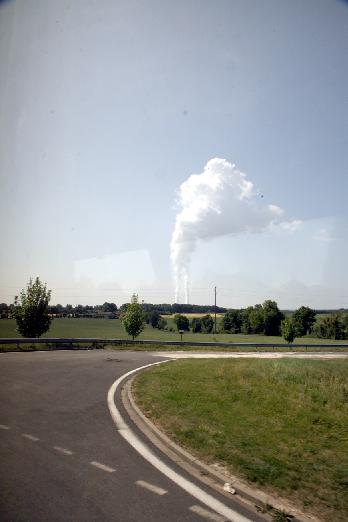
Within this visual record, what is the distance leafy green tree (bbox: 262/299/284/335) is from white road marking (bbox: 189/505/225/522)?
86.7 meters

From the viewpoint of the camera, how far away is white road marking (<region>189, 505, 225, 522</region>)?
405 centimetres

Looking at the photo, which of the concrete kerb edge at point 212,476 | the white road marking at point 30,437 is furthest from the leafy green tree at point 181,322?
the white road marking at point 30,437

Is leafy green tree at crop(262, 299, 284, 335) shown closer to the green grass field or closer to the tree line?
the tree line

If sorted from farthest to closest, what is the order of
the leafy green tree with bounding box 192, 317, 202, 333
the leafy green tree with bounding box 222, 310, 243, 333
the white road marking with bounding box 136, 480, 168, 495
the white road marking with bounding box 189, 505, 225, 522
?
the leafy green tree with bounding box 192, 317, 202, 333, the leafy green tree with bounding box 222, 310, 243, 333, the white road marking with bounding box 136, 480, 168, 495, the white road marking with bounding box 189, 505, 225, 522

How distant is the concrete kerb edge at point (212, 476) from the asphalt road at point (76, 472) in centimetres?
22

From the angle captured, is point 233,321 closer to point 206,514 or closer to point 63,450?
point 63,450

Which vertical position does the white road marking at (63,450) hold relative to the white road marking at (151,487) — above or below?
below

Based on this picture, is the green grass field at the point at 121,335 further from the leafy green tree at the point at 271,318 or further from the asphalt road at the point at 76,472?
the asphalt road at the point at 76,472

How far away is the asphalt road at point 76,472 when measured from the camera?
13.5 feet

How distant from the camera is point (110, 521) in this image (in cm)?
392

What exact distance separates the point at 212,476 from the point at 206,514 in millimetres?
1106

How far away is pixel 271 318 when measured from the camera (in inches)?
3410

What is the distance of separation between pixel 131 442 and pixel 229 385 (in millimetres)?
6366

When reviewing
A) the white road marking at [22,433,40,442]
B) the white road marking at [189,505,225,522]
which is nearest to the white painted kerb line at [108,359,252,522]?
the white road marking at [189,505,225,522]
